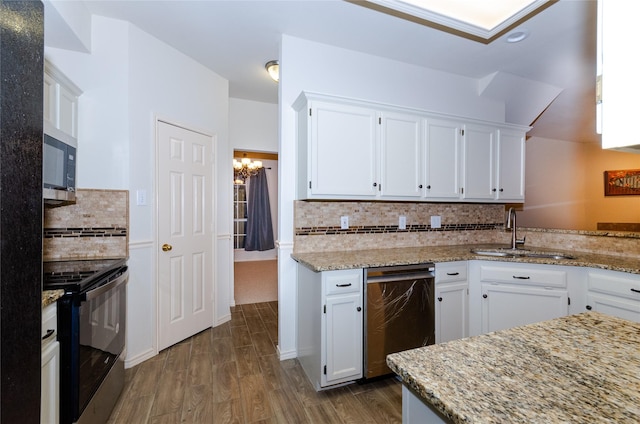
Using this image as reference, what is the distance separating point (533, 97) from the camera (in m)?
3.37

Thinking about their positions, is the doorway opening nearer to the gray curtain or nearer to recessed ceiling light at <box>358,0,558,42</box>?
the gray curtain

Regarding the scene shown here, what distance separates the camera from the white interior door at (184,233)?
259 cm

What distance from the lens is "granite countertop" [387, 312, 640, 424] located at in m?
0.54

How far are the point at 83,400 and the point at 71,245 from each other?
1.22 m

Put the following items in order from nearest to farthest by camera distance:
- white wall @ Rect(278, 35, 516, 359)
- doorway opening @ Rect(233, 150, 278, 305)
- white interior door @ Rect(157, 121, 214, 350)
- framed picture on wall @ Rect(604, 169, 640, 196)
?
1. white wall @ Rect(278, 35, 516, 359)
2. white interior door @ Rect(157, 121, 214, 350)
3. framed picture on wall @ Rect(604, 169, 640, 196)
4. doorway opening @ Rect(233, 150, 278, 305)

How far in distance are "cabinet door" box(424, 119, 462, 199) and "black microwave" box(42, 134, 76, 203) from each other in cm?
274

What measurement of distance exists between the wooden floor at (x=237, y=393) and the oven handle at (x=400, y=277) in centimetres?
76

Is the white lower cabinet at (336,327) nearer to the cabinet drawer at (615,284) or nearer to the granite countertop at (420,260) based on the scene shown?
the granite countertop at (420,260)

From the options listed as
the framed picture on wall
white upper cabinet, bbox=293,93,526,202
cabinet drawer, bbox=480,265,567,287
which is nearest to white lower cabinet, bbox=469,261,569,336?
cabinet drawer, bbox=480,265,567,287

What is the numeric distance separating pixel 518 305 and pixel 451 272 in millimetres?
621

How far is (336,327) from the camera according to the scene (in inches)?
77.1

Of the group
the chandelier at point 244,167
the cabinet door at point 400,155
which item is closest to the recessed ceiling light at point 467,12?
the cabinet door at point 400,155

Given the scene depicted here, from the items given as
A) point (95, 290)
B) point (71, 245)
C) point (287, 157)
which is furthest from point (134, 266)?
point (287, 157)

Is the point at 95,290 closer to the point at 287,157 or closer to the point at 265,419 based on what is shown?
the point at 265,419
